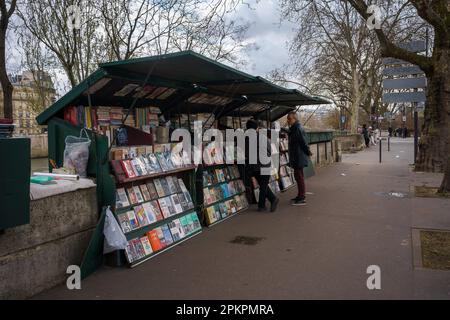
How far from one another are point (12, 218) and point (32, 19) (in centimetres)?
1154

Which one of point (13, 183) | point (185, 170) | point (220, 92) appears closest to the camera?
point (13, 183)

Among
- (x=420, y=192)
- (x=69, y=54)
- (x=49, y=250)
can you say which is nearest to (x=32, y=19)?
(x=69, y=54)

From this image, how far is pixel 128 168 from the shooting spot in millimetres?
5121

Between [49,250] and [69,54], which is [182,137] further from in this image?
[69,54]

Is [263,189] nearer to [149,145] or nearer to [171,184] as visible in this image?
[171,184]

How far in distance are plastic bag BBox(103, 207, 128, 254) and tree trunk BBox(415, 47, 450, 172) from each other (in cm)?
1101

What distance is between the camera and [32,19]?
43.1 feet

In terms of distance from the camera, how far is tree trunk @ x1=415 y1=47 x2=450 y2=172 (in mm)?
12734

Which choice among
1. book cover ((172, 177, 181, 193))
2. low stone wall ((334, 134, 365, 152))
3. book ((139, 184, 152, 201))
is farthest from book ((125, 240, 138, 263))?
low stone wall ((334, 134, 365, 152))

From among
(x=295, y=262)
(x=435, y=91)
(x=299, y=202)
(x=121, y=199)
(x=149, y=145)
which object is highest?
(x=435, y=91)

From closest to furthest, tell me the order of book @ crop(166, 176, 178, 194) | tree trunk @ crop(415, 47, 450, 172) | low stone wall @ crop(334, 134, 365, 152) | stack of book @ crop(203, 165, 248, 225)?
book @ crop(166, 176, 178, 194), stack of book @ crop(203, 165, 248, 225), tree trunk @ crop(415, 47, 450, 172), low stone wall @ crop(334, 134, 365, 152)

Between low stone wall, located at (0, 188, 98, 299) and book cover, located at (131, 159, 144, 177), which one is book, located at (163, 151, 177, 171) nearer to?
book cover, located at (131, 159, 144, 177)

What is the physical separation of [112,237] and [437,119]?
11747mm

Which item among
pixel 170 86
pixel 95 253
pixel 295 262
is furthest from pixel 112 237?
pixel 170 86
